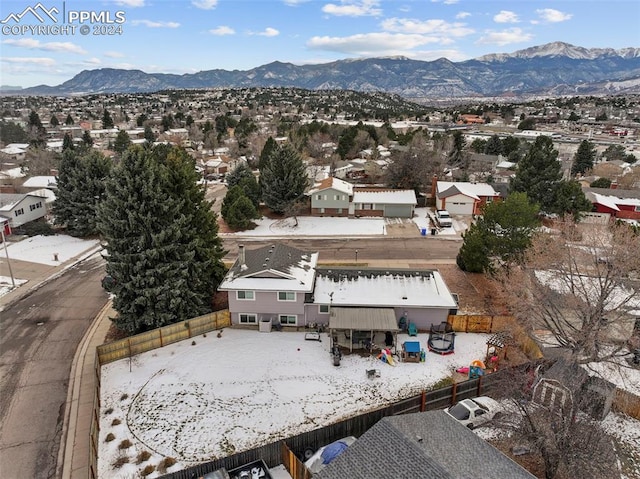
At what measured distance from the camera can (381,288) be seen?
2608 cm

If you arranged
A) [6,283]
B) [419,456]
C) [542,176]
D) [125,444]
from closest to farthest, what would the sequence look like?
1. [419,456]
2. [125,444]
3. [6,283]
4. [542,176]

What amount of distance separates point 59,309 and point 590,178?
68.9 metres

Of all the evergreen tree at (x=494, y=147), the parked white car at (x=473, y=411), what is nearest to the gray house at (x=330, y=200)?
the parked white car at (x=473, y=411)

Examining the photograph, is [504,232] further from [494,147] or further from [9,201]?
[494,147]

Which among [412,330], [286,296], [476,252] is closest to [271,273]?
[286,296]

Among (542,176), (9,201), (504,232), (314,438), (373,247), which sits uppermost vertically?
(542,176)

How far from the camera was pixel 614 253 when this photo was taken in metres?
18.7

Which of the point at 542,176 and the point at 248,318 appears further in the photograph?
the point at 542,176

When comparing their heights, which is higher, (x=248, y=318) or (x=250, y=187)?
(x=250, y=187)

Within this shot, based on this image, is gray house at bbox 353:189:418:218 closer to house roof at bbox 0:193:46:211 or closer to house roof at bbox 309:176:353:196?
house roof at bbox 309:176:353:196

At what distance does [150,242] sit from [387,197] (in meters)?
33.4

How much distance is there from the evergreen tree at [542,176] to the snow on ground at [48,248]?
4624cm

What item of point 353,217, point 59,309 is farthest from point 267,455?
point 353,217

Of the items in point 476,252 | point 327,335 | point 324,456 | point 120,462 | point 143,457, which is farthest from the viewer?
point 476,252
